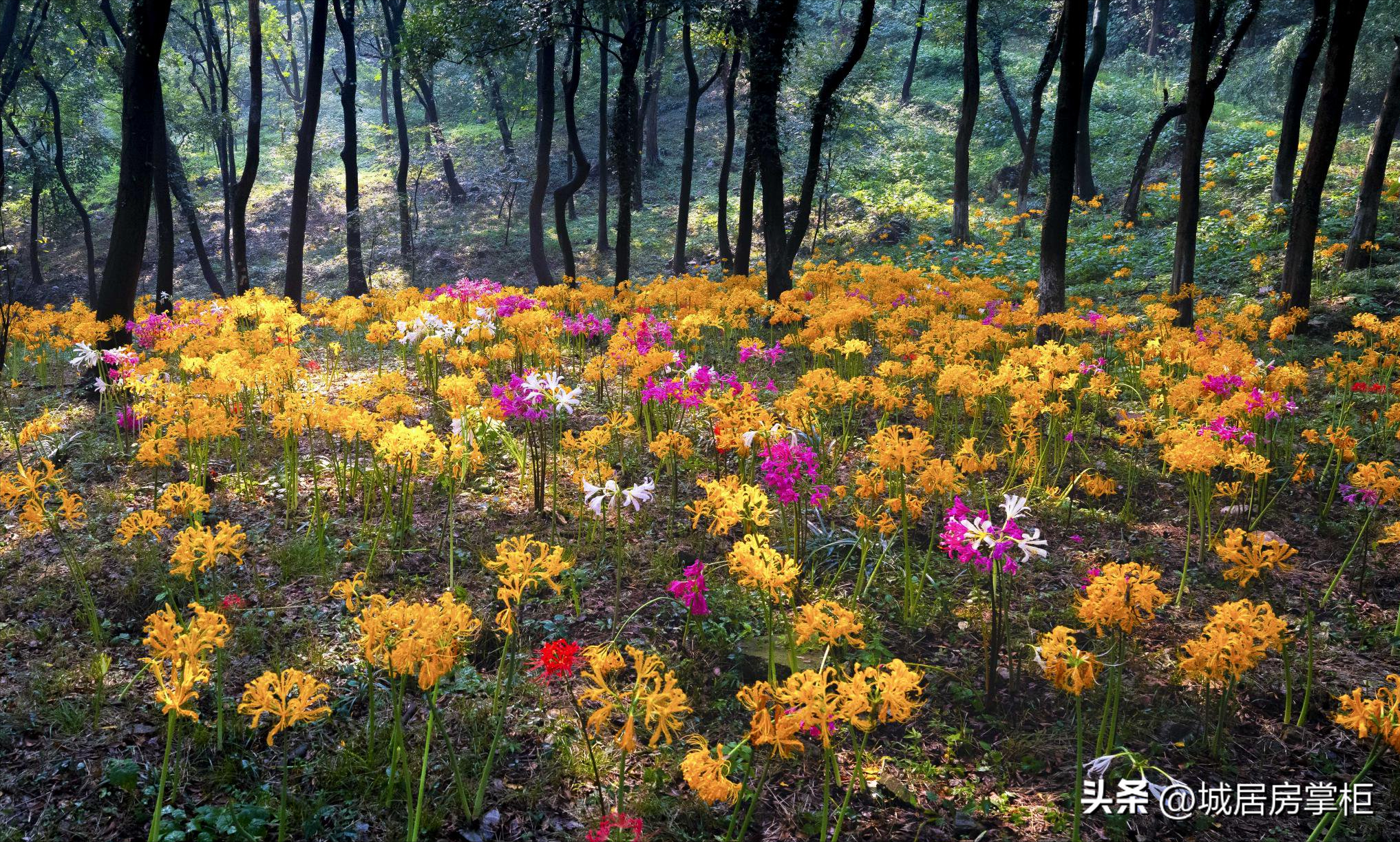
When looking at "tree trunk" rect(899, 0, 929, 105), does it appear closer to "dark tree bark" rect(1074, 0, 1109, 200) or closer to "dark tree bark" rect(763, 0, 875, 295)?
"dark tree bark" rect(1074, 0, 1109, 200)

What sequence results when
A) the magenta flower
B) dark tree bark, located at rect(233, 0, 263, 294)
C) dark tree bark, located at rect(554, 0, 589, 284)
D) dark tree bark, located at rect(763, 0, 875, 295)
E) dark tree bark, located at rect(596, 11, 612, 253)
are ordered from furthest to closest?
dark tree bark, located at rect(596, 11, 612, 253) < dark tree bark, located at rect(233, 0, 263, 294) < dark tree bark, located at rect(554, 0, 589, 284) < dark tree bark, located at rect(763, 0, 875, 295) < the magenta flower

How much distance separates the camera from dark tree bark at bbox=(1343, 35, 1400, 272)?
1045cm

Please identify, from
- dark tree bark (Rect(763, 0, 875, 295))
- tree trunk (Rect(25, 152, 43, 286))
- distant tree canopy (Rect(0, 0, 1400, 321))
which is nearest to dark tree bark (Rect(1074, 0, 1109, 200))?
distant tree canopy (Rect(0, 0, 1400, 321))

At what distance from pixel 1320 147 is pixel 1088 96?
8979 millimetres

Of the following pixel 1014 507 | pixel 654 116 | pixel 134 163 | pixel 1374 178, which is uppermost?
pixel 654 116

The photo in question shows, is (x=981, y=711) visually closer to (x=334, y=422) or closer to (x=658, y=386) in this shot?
(x=658, y=386)

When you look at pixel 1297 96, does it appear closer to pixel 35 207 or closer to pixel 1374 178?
pixel 1374 178

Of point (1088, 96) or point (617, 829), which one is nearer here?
point (617, 829)

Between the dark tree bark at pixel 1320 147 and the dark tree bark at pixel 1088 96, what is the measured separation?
19.5 feet

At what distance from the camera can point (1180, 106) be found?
14148 millimetres

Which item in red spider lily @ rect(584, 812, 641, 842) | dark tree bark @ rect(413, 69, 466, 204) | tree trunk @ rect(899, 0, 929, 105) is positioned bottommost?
red spider lily @ rect(584, 812, 641, 842)

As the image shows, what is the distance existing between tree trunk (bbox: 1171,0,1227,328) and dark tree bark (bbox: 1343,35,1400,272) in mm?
2807

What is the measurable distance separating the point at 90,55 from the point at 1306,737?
31.0 m

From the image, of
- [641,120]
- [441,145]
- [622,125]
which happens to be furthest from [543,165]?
[441,145]
